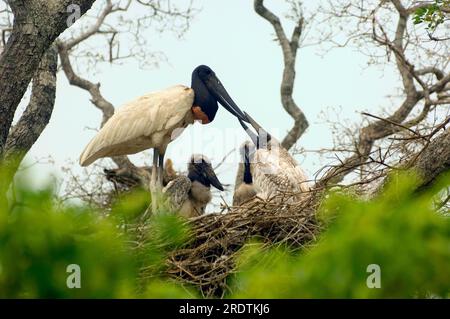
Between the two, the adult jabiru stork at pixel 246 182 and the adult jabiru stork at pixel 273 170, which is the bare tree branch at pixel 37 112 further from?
the adult jabiru stork at pixel 246 182

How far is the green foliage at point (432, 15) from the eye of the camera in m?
6.47

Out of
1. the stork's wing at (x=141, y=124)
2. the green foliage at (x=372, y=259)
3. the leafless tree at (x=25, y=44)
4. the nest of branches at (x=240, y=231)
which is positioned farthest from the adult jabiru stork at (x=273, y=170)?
the green foliage at (x=372, y=259)

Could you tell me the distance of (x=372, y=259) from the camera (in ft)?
4.99

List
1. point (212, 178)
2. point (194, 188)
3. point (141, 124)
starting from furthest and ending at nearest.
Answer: point (212, 178) < point (194, 188) < point (141, 124)

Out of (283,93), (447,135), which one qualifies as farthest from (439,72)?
(447,135)

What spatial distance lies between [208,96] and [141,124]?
2.50 feet

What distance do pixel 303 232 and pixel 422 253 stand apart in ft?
14.3

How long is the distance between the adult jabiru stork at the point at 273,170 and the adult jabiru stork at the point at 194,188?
0.66m

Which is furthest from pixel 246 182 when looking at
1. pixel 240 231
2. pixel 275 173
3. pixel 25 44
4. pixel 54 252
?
pixel 54 252

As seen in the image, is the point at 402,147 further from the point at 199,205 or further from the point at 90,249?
the point at 90,249

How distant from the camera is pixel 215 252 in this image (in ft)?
19.2

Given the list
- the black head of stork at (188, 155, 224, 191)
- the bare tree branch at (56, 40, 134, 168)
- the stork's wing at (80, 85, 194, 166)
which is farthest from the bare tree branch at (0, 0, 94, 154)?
the bare tree branch at (56, 40, 134, 168)

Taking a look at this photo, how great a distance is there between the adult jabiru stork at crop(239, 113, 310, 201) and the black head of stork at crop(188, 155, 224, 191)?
63 centimetres

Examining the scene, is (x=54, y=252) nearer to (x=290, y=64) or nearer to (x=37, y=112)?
(x=37, y=112)
